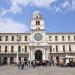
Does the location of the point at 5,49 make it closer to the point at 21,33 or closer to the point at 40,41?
the point at 21,33

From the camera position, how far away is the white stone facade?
73625 millimetres

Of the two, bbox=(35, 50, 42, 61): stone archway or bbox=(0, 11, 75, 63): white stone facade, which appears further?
bbox=(0, 11, 75, 63): white stone facade

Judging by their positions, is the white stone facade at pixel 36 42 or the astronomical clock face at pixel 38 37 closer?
the astronomical clock face at pixel 38 37

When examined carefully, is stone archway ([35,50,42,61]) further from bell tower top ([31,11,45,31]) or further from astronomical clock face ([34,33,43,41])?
bell tower top ([31,11,45,31])

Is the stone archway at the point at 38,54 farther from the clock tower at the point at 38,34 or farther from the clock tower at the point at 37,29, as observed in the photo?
the clock tower at the point at 37,29

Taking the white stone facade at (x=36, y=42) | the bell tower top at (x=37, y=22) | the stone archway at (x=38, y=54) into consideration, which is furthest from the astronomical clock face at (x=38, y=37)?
the stone archway at (x=38, y=54)

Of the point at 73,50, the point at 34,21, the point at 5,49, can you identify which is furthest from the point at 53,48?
the point at 5,49

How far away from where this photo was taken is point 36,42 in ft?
239

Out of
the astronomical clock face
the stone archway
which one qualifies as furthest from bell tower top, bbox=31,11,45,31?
the stone archway

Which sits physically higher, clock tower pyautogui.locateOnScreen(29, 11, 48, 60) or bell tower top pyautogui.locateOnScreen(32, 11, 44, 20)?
bell tower top pyautogui.locateOnScreen(32, 11, 44, 20)

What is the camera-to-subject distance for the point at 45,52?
233 feet

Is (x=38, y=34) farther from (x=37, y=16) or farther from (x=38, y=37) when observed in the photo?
(x=37, y=16)

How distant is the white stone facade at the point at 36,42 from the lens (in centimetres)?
7362

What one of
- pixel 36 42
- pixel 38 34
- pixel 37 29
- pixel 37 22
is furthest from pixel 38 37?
pixel 37 22
